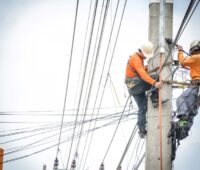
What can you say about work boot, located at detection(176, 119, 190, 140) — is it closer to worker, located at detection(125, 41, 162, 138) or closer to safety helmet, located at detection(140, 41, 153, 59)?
worker, located at detection(125, 41, 162, 138)

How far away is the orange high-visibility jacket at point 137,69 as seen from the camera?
7416 millimetres

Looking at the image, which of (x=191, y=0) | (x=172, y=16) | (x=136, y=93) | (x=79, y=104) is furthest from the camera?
(x=79, y=104)

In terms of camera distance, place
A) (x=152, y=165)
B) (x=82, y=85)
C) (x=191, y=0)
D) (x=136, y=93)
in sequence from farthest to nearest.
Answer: (x=82, y=85), (x=136, y=93), (x=152, y=165), (x=191, y=0)

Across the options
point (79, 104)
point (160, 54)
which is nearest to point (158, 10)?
A: point (160, 54)

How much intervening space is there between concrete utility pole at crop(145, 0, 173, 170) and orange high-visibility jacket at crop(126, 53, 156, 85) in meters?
0.23

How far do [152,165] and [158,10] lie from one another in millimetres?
2574

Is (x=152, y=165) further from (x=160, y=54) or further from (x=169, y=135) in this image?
(x=160, y=54)

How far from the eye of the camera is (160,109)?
698 centimetres

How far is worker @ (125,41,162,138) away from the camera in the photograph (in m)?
7.35

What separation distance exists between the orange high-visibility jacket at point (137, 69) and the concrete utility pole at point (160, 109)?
9.0 inches

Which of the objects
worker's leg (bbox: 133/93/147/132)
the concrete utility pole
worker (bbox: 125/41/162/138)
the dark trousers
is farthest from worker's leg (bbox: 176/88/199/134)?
worker's leg (bbox: 133/93/147/132)

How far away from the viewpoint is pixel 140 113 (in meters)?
8.20

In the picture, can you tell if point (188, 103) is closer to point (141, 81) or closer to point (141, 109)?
point (141, 81)

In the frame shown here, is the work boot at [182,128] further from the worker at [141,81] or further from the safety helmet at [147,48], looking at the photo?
the safety helmet at [147,48]
